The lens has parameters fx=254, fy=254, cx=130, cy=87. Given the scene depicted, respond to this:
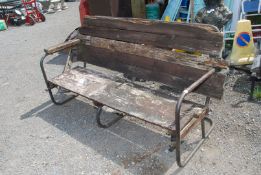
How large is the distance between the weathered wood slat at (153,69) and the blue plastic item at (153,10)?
Answer: 2601 millimetres

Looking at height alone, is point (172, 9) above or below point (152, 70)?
above

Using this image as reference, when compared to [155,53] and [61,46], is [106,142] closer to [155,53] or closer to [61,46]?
[155,53]

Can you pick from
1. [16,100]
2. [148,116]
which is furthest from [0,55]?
[148,116]

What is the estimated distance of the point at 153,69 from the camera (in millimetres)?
3094

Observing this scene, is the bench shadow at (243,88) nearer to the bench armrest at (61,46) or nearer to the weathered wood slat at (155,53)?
the weathered wood slat at (155,53)

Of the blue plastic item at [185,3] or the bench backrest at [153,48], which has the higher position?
the blue plastic item at [185,3]

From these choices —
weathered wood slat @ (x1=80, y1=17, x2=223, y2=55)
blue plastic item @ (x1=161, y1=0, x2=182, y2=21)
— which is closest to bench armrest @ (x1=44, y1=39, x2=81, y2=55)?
weathered wood slat @ (x1=80, y1=17, x2=223, y2=55)

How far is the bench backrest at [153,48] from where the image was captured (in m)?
2.58

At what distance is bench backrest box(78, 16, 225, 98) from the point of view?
8.46ft

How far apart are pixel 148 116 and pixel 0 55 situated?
5592 millimetres

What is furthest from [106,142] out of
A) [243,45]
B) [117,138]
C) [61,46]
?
[243,45]

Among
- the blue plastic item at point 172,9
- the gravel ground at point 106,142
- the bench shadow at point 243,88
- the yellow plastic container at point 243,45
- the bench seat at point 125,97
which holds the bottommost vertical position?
the gravel ground at point 106,142

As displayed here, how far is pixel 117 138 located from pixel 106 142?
0.15 m

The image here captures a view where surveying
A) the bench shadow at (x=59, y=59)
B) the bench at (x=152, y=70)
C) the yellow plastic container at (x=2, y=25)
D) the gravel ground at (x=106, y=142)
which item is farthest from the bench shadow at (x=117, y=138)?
the yellow plastic container at (x=2, y=25)
